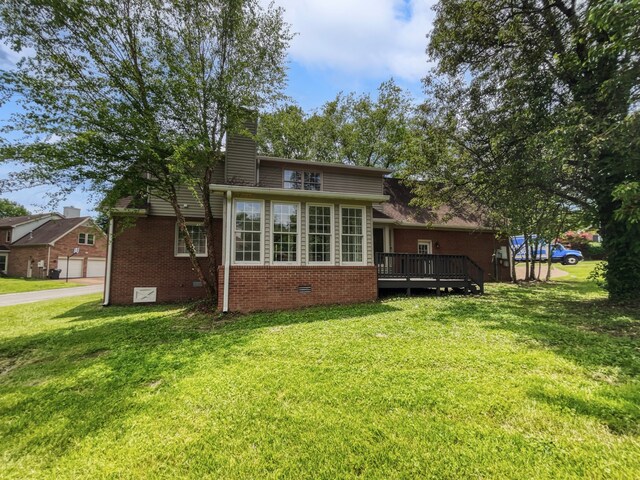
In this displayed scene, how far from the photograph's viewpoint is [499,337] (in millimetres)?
5332

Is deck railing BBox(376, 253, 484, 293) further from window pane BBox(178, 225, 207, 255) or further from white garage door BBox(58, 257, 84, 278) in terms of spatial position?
white garage door BBox(58, 257, 84, 278)

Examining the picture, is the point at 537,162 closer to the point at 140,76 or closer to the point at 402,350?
the point at 402,350

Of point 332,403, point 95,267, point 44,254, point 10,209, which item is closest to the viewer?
point 332,403

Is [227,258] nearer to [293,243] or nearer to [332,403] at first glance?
[293,243]

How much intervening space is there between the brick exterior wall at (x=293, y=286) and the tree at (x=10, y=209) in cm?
5780

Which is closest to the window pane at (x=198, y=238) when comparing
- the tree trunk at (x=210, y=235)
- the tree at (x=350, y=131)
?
the tree trunk at (x=210, y=235)

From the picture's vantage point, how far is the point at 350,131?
21344mm

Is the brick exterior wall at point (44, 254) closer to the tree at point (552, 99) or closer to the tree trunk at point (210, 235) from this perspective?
the tree trunk at point (210, 235)

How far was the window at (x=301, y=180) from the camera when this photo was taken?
12781 mm

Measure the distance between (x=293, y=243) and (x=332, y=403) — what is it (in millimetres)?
5787

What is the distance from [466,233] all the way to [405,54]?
9057mm

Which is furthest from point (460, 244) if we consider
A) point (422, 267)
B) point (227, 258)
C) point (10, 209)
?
point (10, 209)

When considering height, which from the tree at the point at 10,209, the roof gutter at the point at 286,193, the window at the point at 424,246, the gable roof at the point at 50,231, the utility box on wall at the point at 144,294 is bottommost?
the utility box on wall at the point at 144,294

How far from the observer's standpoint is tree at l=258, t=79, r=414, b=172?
20875 millimetres
